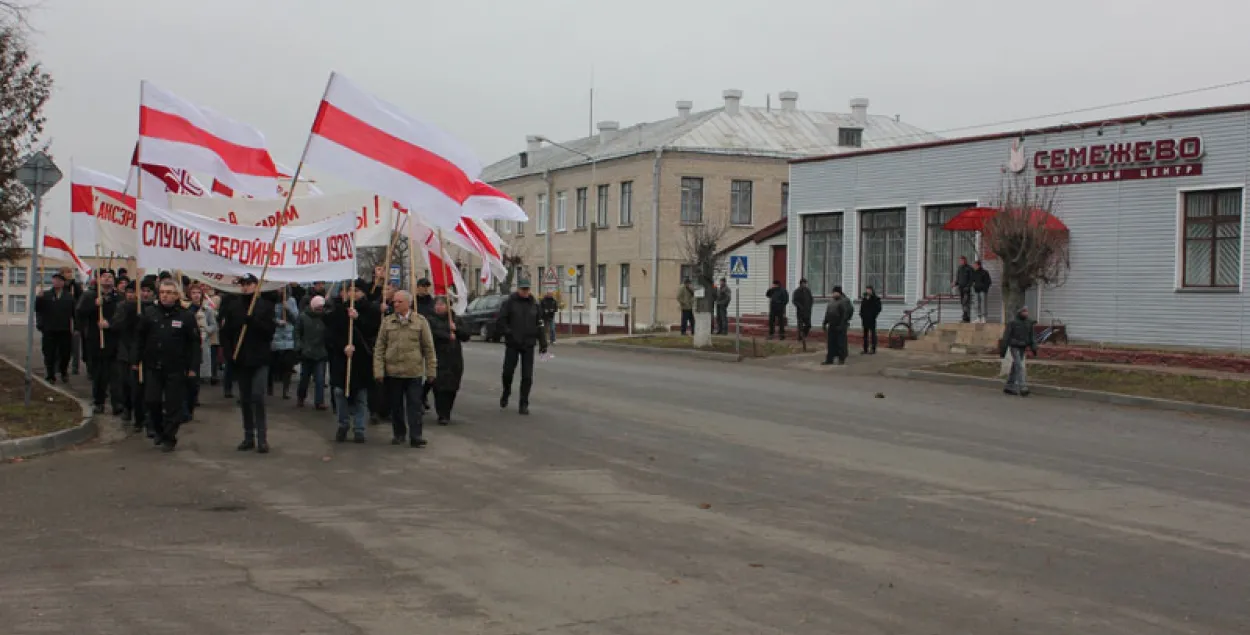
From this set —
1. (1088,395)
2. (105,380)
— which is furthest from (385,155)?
(1088,395)

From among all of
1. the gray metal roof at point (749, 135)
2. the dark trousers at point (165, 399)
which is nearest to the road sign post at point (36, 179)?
the dark trousers at point (165, 399)

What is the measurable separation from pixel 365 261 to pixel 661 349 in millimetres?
43152

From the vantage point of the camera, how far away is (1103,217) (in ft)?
93.4

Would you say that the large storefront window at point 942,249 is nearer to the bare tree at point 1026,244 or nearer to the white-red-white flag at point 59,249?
the bare tree at point 1026,244

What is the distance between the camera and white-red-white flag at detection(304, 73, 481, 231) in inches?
502

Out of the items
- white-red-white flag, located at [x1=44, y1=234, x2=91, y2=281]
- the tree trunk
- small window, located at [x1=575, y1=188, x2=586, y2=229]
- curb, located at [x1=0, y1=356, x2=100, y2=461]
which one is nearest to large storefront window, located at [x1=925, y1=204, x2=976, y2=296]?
the tree trunk

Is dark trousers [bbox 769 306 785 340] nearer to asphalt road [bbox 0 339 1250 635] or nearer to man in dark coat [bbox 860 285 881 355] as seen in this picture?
man in dark coat [bbox 860 285 881 355]

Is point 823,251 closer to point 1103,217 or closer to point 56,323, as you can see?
point 1103,217

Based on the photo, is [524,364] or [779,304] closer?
[524,364]

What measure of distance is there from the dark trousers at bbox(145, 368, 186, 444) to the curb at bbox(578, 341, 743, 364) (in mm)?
18330

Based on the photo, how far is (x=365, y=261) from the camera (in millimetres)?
72438

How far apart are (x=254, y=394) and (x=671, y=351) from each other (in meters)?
20.7

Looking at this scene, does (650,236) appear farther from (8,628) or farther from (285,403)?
(8,628)

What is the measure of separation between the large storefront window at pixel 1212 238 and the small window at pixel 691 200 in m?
25.9
